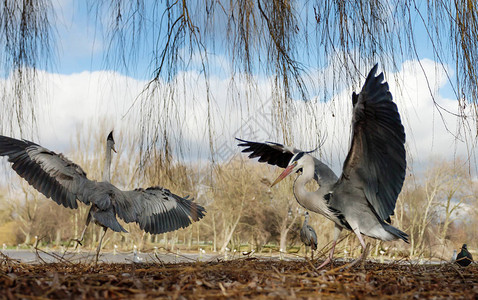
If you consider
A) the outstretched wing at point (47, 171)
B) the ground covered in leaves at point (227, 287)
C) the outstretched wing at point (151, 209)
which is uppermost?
the outstretched wing at point (47, 171)

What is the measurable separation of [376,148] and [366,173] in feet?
0.57

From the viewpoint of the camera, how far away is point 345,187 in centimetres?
266

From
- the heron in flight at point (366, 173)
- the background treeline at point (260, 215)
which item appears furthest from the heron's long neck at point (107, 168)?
the background treeline at point (260, 215)

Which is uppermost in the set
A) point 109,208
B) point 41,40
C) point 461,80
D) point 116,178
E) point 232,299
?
point 116,178

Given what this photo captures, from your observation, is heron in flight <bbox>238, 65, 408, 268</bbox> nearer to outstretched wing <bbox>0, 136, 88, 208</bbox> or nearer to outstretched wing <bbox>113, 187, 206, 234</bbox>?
outstretched wing <bbox>113, 187, 206, 234</bbox>

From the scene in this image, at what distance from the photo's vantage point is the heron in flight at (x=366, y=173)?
225 cm

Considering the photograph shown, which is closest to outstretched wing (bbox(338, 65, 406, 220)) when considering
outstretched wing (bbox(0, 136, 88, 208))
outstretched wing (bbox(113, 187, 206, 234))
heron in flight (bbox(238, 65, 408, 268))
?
heron in flight (bbox(238, 65, 408, 268))

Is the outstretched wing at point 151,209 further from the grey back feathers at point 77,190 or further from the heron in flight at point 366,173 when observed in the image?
the heron in flight at point 366,173

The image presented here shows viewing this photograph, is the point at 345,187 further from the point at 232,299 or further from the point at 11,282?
the point at 11,282

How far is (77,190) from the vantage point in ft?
10.8

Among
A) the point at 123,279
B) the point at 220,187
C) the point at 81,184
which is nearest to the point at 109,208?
the point at 81,184

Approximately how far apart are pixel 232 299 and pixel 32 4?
1.82 m

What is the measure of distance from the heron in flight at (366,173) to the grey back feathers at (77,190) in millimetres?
1214

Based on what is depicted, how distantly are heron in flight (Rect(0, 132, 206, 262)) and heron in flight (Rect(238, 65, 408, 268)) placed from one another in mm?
1212
